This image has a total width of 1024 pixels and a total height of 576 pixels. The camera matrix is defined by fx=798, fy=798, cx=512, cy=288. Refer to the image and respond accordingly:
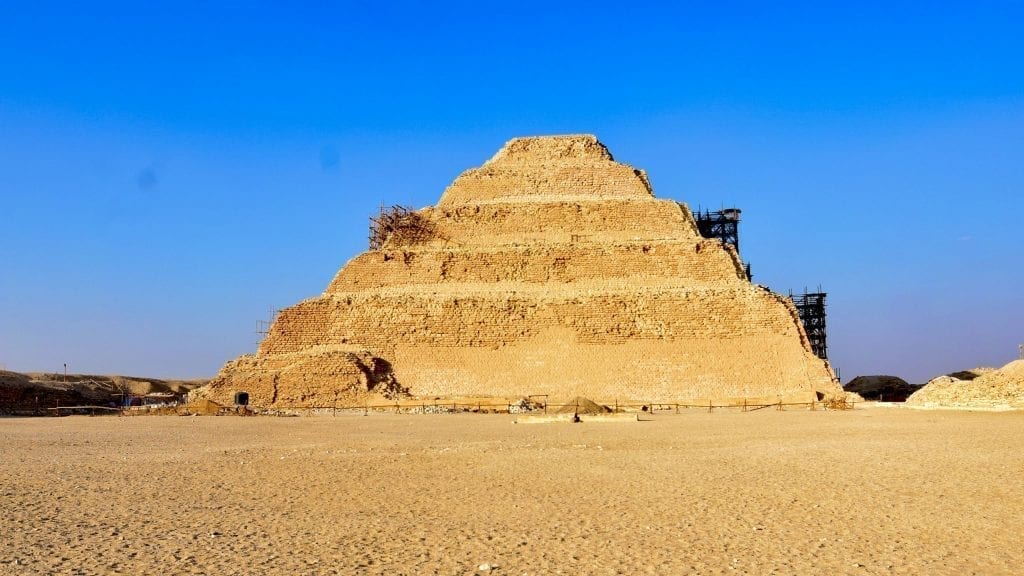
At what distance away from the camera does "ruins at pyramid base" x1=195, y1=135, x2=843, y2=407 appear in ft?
119

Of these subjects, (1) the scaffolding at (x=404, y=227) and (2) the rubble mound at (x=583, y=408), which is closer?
(2) the rubble mound at (x=583, y=408)

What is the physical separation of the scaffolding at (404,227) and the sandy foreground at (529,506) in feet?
95.6

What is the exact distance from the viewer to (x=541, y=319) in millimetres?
39531

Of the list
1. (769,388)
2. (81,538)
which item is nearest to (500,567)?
(81,538)

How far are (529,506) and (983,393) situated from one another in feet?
74.9

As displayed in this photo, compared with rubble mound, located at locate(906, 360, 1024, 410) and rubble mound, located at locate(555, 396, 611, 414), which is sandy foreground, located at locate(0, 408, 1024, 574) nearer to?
rubble mound, located at locate(906, 360, 1024, 410)

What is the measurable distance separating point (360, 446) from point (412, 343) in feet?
74.5

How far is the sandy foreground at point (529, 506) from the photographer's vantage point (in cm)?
660

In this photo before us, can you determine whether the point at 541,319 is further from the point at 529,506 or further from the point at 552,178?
the point at 529,506

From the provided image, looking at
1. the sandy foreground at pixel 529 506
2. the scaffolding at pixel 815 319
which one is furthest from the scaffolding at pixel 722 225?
the sandy foreground at pixel 529 506

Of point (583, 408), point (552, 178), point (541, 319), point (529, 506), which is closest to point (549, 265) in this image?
point (541, 319)

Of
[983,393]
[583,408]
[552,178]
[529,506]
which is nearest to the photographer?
[529,506]

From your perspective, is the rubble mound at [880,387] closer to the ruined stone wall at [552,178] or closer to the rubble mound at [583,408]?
the ruined stone wall at [552,178]

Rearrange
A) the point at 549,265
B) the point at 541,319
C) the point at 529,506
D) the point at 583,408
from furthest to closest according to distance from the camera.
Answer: the point at 549,265, the point at 541,319, the point at 583,408, the point at 529,506
